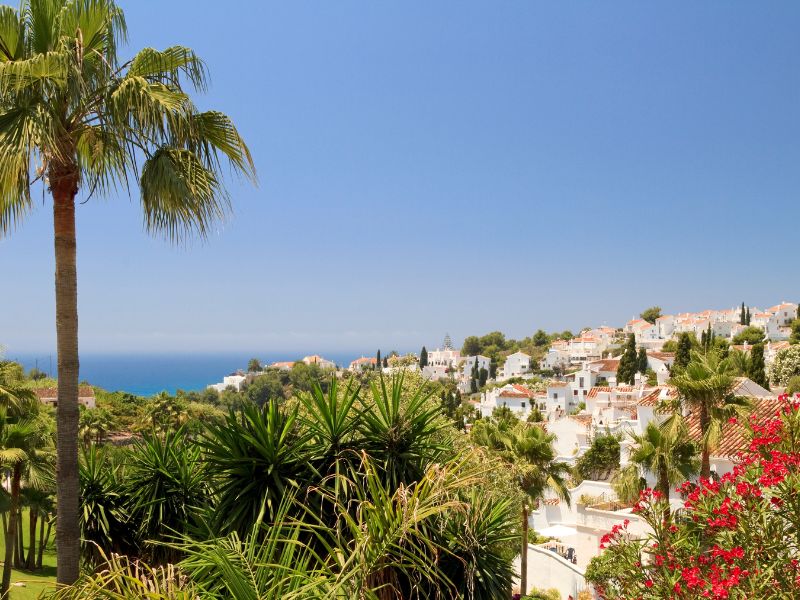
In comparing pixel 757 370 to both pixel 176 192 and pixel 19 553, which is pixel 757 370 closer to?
pixel 19 553

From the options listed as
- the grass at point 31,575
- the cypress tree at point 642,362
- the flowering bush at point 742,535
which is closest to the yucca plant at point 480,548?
the flowering bush at point 742,535

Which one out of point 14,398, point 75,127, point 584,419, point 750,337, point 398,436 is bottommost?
point 584,419

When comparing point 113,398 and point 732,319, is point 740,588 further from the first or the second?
point 732,319

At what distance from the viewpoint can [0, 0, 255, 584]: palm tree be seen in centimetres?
612

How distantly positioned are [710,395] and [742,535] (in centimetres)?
897

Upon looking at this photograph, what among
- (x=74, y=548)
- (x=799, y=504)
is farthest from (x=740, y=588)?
(x=74, y=548)

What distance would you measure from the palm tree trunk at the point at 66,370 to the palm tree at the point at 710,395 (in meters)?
12.9

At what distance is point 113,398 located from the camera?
229 ft

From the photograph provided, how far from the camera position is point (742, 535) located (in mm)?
6906

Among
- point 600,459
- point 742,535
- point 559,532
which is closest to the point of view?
point 742,535

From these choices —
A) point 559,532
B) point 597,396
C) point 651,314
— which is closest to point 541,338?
point 651,314

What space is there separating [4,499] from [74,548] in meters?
9.62

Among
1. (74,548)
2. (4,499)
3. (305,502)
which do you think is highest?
(305,502)

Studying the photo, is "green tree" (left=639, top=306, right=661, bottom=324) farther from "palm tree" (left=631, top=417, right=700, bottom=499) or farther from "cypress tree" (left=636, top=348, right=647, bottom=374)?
"palm tree" (left=631, top=417, right=700, bottom=499)
